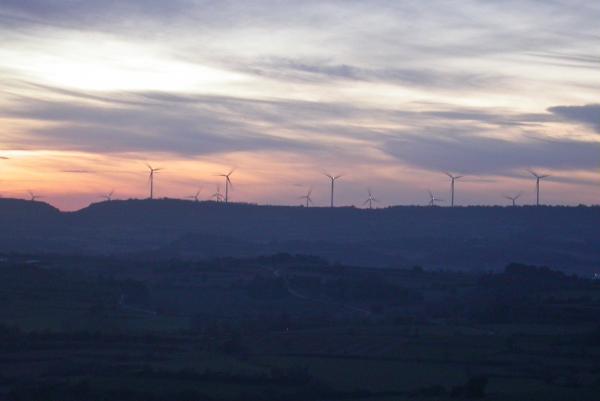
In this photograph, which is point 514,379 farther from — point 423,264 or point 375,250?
point 375,250

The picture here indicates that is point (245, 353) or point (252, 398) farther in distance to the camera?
point (245, 353)

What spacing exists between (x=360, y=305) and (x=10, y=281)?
1104 inches

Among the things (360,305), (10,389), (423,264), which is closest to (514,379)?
(10,389)

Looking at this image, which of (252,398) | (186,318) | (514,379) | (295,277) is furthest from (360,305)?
(252,398)

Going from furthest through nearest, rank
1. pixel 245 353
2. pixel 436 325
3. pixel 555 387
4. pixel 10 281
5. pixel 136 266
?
1. pixel 136 266
2. pixel 10 281
3. pixel 436 325
4. pixel 245 353
5. pixel 555 387

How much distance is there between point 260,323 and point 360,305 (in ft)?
66.9

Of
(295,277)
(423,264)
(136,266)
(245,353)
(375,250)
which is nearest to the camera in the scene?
(245,353)

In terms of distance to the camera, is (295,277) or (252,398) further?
(295,277)

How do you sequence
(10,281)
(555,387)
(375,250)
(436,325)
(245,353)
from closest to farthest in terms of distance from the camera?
(555,387)
(245,353)
(436,325)
(10,281)
(375,250)

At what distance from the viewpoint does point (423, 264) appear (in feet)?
566

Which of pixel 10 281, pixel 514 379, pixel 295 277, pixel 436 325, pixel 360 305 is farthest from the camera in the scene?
pixel 295 277

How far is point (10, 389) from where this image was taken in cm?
4909

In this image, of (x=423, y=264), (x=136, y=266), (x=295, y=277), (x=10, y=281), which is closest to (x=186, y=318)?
(x=10, y=281)

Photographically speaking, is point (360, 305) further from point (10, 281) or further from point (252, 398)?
point (252, 398)
